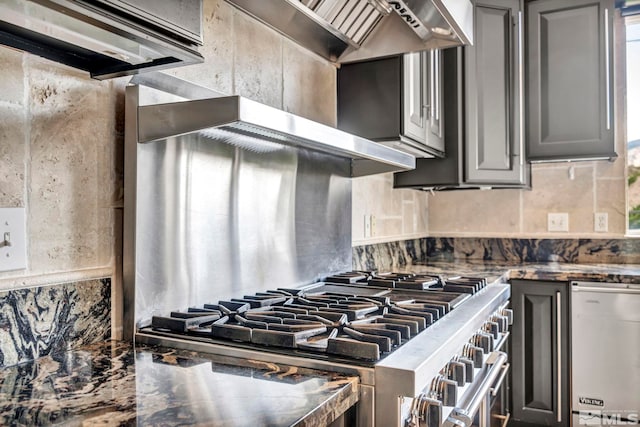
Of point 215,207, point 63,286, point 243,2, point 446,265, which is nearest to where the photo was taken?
point 63,286

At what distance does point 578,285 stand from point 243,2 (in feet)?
6.16

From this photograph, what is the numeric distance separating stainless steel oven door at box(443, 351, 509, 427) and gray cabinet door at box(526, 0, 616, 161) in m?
1.37

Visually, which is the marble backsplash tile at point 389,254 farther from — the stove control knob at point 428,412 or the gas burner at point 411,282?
the stove control knob at point 428,412

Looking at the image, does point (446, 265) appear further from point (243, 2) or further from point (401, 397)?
point (401, 397)

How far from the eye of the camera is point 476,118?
101 inches

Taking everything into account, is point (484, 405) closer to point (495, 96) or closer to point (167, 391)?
point (167, 391)

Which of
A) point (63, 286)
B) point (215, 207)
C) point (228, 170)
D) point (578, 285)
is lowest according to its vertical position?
point (578, 285)

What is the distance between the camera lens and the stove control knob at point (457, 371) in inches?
44.0

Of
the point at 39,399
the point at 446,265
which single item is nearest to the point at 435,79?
the point at 446,265

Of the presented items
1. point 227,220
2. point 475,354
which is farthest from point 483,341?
point 227,220

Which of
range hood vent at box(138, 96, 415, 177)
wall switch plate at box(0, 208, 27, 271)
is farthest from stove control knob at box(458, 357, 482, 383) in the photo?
wall switch plate at box(0, 208, 27, 271)

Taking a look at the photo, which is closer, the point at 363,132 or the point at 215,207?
the point at 215,207

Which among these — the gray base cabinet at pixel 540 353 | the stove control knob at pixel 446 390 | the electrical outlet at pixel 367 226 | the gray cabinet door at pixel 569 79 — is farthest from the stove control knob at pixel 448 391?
the gray cabinet door at pixel 569 79

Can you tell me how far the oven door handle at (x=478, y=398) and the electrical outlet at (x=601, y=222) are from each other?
1444mm
